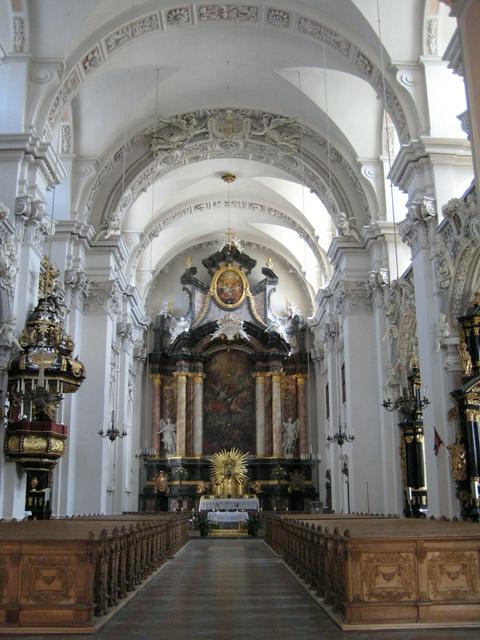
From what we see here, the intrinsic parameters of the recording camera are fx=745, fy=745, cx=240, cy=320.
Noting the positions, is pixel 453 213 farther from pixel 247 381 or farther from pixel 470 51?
pixel 247 381

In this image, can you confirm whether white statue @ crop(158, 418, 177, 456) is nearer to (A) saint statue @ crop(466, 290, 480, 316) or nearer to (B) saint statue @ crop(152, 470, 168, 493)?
(B) saint statue @ crop(152, 470, 168, 493)

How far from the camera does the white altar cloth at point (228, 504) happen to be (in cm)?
2347

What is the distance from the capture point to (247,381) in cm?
2773

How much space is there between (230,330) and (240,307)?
1.09 m

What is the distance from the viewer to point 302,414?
27.1 m

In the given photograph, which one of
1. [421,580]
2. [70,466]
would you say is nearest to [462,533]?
[421,580]

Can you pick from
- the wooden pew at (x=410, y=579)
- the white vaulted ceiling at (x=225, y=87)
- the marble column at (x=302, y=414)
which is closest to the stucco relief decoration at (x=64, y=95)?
the white vaulted ceiling at (x=225, y=87)

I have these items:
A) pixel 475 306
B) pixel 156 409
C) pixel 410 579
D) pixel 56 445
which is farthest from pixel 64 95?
pixel 156 409

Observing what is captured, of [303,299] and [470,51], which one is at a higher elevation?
[303,299]

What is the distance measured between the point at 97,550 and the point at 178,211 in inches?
775

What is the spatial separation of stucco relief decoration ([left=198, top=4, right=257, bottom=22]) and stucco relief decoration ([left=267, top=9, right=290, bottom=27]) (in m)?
0.33

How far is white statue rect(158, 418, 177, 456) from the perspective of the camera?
86.8 feet

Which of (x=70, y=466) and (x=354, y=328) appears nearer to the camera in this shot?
(x=70, y=466)

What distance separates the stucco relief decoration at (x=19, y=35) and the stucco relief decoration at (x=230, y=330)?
15225 mm
